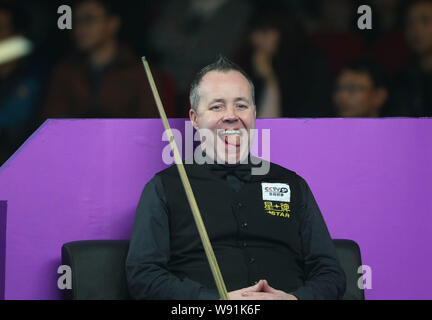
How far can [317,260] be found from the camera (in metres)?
1.90

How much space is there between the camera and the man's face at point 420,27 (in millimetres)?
3623

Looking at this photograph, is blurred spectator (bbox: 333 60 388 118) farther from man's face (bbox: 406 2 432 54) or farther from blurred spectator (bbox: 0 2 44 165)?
blurred spectator (bbox: 0 2 44 165)

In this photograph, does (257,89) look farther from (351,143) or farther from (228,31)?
(351,143)

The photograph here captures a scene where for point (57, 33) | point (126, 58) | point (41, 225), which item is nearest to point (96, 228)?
point (41, 225)

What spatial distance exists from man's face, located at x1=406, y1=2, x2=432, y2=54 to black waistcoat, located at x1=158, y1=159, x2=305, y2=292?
2.01 metres

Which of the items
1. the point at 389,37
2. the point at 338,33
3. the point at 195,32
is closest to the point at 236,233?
the point at 195,32

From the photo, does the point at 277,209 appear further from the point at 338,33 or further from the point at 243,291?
the point at 338,33

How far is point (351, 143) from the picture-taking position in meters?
2.24

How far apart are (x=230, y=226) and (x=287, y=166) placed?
0.43 metres

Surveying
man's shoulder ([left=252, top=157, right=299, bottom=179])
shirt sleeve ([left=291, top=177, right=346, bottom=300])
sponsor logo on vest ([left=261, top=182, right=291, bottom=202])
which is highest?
man's shoulder ([left=252, top=157, right=299, bottom=179])

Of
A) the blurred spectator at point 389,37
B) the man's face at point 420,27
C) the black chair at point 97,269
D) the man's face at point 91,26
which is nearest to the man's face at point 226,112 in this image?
the black chair at point 97,269

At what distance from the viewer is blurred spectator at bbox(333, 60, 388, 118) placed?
3.29m

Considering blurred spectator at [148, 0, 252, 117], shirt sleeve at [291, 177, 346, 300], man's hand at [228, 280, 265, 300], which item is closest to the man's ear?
shirt sleeve at [291, 177, 346, 300]

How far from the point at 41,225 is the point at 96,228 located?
17 centimetres
